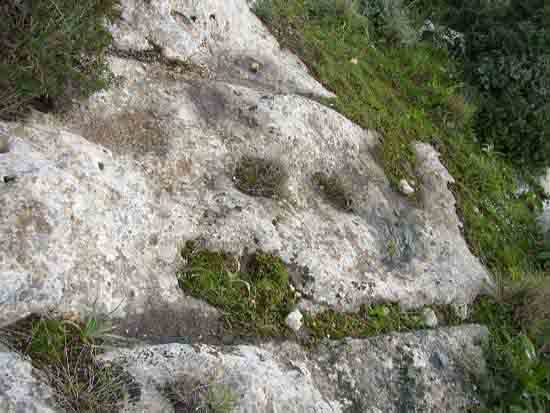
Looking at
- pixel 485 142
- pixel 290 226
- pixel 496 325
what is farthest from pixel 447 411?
pixel 485 142

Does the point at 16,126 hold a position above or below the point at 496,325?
above

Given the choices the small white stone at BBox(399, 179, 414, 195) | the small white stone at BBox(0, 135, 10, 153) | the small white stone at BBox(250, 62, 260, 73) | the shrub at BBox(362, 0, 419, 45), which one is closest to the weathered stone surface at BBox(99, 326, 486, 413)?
the small white stone at BBox(0, 135, 10, 153)

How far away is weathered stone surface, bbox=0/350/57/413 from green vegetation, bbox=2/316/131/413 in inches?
2.6

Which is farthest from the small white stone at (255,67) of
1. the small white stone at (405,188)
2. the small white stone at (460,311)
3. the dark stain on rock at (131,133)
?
the small white stone at (460,311)

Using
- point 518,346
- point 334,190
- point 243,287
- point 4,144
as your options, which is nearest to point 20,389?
point 4,144

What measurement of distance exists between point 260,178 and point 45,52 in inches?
89.9

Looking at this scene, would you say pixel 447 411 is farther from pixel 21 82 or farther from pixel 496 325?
pixel 21 82

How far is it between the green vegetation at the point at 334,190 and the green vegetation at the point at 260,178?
0.50 metres

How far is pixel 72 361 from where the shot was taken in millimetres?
3174

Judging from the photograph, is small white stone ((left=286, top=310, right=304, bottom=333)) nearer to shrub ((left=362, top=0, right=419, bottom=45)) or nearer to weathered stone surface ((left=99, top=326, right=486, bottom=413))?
weathered stone surface ((left=99, top=326, right=486, bottom=413))

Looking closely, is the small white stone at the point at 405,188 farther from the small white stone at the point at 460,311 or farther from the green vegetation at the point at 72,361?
the green vegetation at the point at 72,361

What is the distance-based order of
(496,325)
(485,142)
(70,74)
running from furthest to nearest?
(485,142)
(496,325)
(70,74)

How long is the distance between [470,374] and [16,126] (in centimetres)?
469

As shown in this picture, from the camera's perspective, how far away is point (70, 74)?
4.33m
